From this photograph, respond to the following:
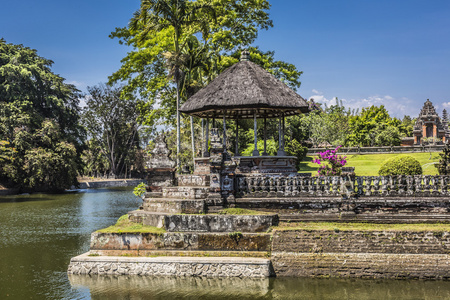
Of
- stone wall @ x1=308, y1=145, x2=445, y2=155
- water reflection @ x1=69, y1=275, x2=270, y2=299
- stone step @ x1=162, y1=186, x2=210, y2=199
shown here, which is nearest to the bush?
stone step @ x1=162, y1=186, x2=210, y2=199

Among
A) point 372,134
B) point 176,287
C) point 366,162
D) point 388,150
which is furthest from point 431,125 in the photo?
point 176,287

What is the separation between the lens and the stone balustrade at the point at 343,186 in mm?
11750

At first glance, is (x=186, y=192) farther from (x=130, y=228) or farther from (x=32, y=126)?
(x=32, y=126)

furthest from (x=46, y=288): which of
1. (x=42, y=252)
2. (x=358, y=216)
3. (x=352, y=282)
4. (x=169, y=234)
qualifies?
(x=358, y=216)

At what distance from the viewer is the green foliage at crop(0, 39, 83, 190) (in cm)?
3853

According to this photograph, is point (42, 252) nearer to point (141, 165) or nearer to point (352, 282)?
point (352, 282)

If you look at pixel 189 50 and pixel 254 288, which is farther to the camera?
pixel 189 50

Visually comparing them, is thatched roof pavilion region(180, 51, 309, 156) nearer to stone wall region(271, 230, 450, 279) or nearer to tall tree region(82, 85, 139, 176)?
Result: stone wall region(271, 230, 450, 279)

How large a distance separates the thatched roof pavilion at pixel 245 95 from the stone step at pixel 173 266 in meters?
5.45

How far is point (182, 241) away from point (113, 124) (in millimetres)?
51931

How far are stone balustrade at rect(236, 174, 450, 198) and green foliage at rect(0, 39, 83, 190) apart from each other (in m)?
29.2

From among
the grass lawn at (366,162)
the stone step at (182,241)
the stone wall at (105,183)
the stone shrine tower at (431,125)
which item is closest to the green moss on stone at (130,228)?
the stone step at (182,241)

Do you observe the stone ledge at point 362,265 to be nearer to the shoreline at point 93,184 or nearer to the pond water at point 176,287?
the pond water at point 176,287

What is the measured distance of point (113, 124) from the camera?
60688mm
